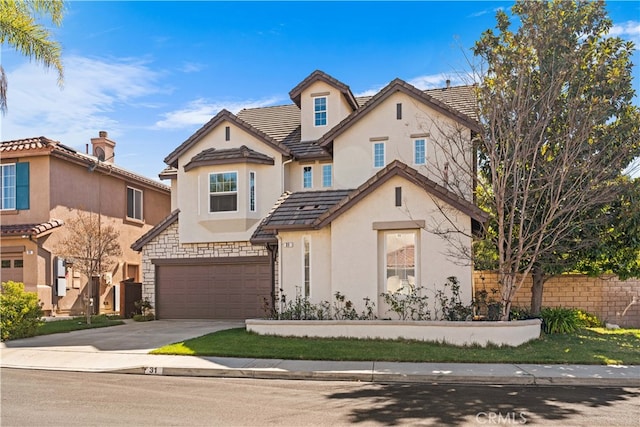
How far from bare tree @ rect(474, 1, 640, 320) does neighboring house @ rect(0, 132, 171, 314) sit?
625 inches

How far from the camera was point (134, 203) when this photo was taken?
94.0ft

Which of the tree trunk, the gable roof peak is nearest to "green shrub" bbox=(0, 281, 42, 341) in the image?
the gable roof peak

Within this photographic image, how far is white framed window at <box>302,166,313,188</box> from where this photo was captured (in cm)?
2148

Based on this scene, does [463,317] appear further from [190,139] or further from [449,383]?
[190,139]

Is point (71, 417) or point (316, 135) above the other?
point (316, 135)

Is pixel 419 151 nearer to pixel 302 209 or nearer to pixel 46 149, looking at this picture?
pixel 302 209

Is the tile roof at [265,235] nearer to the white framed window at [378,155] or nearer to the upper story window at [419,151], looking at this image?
the white framed window at [378,155]

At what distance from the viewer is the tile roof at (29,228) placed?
854 inches

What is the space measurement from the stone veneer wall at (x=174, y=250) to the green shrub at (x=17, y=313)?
18.7ft

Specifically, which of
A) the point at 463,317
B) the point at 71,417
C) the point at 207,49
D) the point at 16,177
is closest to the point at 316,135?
the point at 207,49

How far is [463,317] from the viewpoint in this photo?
47.4 feet

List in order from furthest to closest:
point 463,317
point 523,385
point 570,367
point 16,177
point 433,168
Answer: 1. point 16,177
2. point 433,168
3. point 463,317
4. point 570,367
5. point 523,385

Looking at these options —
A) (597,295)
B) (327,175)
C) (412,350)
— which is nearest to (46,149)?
(327,175)

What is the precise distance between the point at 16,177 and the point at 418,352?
19198 mm
